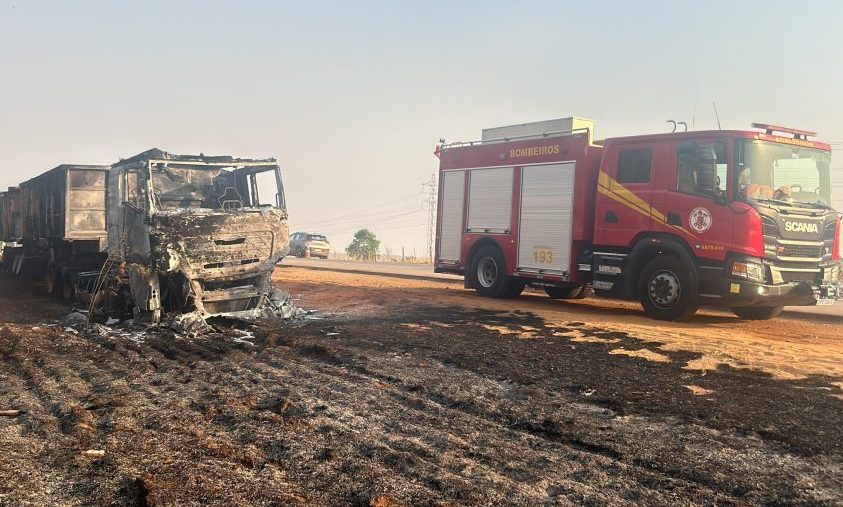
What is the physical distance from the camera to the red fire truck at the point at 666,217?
11008mm

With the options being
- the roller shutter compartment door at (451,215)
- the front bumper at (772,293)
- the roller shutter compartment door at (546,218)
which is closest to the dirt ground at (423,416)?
the front bumper at (772,293)

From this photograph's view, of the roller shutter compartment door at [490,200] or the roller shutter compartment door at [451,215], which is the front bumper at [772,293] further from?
the roller shutter compartment door at [451,215]

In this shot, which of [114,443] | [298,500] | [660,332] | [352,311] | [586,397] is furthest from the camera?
[352,311]

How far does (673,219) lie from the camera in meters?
11.8

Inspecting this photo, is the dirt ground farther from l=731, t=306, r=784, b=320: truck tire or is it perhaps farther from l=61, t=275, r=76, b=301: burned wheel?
l=61, t=275, r=76, b=301: burned wheel

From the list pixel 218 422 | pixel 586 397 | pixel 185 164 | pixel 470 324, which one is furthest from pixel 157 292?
pixel 586 397

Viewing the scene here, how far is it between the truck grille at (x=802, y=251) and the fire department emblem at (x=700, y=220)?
3.95 ft

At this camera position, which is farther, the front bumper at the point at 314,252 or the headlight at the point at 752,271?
the front bumper at the point at 314,252

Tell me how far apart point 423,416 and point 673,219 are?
7531 millimetres

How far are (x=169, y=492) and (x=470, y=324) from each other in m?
7.71

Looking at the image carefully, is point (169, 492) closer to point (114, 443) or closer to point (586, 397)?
point (114, 443)

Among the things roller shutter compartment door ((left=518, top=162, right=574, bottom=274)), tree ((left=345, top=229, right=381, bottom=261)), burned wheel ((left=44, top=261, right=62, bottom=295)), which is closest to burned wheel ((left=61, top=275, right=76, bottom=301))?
burned wheel ((left=44, top=261, right=62, bottom=295))

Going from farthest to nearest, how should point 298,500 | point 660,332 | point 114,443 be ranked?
point 660,332 → point 114,443 → point 298,500

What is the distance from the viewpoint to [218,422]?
5.62 meters
